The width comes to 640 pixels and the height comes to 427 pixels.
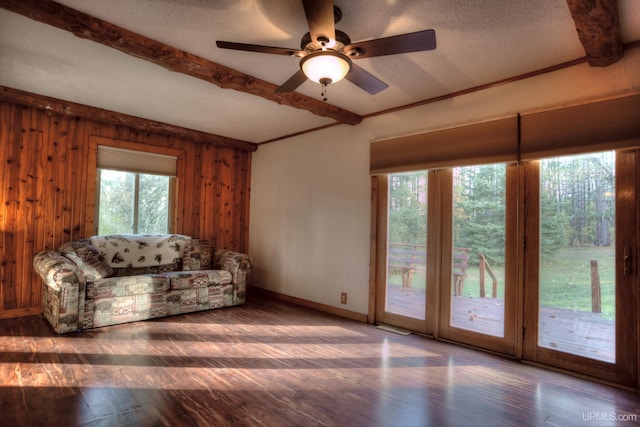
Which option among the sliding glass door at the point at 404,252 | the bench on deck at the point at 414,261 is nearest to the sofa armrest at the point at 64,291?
the sliding glass door at the point at 404,252

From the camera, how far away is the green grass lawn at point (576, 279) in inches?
103

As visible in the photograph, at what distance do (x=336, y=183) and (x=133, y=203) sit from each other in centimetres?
295

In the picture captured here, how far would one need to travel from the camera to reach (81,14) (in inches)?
87.4

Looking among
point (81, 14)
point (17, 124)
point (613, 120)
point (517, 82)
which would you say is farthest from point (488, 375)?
point (17, 124)

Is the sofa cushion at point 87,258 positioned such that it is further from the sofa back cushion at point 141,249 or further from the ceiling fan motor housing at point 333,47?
the ceiling fan motor housing at point 333,47

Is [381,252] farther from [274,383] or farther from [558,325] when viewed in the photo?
[274,383]

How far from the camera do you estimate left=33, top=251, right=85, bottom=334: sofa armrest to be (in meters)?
3.29

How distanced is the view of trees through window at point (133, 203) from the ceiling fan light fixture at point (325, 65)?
12.4 feet

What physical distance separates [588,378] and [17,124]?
20.4 ft

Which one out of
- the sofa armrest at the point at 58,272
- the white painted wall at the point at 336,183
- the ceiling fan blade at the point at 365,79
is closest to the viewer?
the ceiling fan blade at the point at 365,79

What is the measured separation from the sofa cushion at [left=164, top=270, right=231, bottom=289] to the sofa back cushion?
1.39 ft

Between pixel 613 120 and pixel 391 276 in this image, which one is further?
pixel 391 276

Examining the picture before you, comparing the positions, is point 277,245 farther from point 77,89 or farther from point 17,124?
point 17,124

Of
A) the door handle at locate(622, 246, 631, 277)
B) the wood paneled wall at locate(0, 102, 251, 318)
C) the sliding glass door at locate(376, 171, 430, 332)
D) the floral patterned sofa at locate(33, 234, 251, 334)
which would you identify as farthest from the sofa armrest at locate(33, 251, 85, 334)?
the door handle at locate(622, 246, 631, 277)
